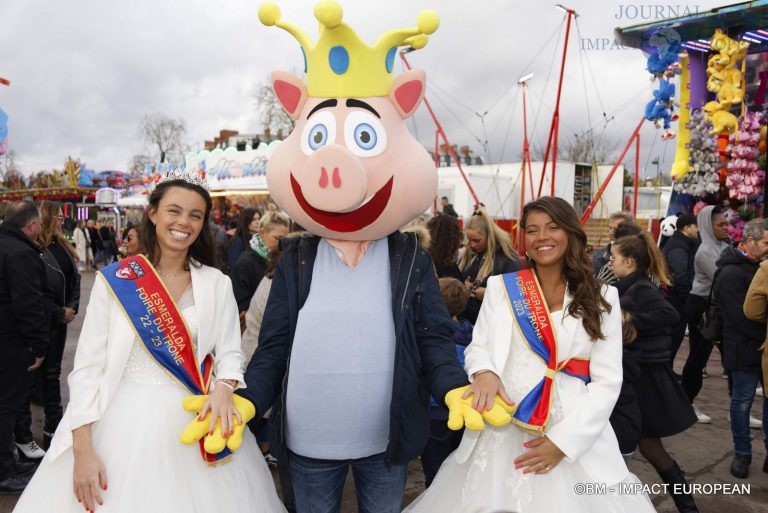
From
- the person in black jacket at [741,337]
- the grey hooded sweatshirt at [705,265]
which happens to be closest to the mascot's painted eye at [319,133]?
the person in black jacket at [741,337]

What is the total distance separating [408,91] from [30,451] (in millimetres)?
3705

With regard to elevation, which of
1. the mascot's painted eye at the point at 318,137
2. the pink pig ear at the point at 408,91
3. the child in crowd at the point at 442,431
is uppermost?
the pink pig ear at the point at 408,91

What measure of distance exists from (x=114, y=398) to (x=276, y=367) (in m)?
0.59

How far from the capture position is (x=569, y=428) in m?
2.10

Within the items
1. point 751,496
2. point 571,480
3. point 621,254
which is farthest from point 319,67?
point 751,496

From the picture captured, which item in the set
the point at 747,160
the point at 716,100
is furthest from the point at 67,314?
the point at 716,100

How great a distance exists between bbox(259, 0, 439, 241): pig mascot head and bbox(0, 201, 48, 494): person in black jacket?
2125mm

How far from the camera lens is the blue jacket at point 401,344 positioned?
2064 millimetres

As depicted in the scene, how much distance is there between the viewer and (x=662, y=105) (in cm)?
964

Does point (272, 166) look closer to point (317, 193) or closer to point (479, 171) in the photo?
point (317, 193)

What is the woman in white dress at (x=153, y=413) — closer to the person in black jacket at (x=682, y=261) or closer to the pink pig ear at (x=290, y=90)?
the pink pig ear at (x=290, y=90)

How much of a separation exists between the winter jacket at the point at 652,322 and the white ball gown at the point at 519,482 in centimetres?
116

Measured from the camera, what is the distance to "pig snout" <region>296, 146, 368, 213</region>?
80.0 inches

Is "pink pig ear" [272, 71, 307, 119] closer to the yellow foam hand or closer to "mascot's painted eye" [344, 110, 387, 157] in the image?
"mascot's painted eye" [344, 110, 387, 157]
